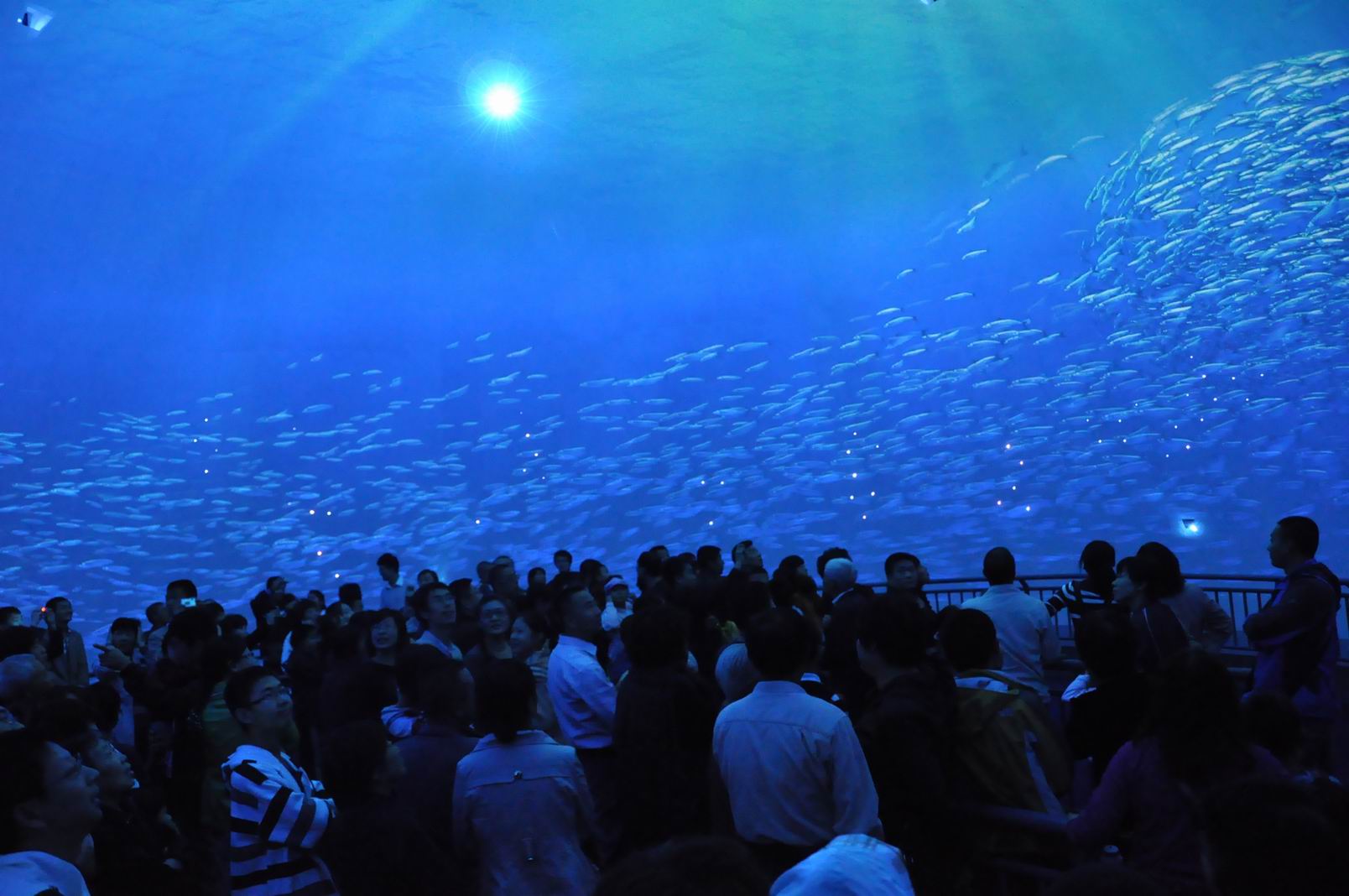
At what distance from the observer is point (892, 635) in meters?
3.37

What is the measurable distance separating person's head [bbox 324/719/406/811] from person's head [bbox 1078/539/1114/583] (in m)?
4.65

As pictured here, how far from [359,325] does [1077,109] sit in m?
24.2

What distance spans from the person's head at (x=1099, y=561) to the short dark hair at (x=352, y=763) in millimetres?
4685

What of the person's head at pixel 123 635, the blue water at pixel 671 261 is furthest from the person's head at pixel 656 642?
the blue water at pixel 671 261

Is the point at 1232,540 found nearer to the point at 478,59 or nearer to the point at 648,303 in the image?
the point at 648,303

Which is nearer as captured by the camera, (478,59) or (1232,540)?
(478,59)

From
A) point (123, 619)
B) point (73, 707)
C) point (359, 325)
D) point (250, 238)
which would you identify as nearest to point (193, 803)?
point (73, 707)

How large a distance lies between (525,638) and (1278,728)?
3510 millimetres

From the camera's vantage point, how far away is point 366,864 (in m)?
2.97

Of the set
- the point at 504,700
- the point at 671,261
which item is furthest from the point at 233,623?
the point at 671,261

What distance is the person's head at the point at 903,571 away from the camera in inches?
259

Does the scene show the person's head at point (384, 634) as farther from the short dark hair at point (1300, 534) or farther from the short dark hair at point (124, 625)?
the short dark hair at point (1300, 534)

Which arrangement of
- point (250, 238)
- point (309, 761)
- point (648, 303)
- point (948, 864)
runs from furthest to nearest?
point (648, 303)
point (250, 238)
point (309, 761)
point (948, 864)

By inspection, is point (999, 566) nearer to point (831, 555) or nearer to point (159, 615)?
point (831, 555)
